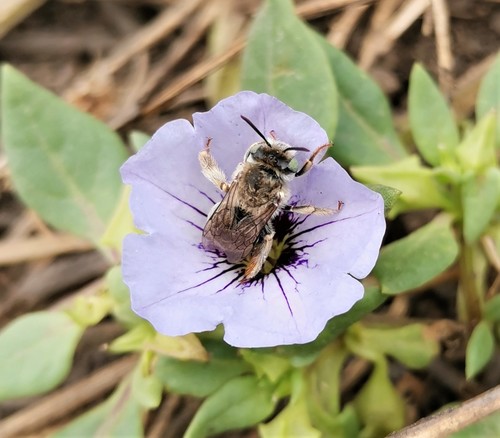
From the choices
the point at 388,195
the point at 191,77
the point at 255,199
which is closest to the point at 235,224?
the point at 255,199

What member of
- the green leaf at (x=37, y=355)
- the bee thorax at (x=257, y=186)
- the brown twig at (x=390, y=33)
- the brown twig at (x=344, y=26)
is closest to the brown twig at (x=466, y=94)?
the brown twig at (x=390, y=33)

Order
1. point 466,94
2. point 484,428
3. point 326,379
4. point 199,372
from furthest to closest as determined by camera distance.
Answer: point 466,94
point 326,379
point 199,372
point 484,428

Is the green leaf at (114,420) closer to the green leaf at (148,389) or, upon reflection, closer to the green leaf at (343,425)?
the green leaf at (148,389)

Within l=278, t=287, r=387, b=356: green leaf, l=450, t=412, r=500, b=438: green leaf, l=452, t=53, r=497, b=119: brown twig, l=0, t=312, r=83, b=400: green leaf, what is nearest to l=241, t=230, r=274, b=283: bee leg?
l=278, t=287, r=387, b=356: green leaf

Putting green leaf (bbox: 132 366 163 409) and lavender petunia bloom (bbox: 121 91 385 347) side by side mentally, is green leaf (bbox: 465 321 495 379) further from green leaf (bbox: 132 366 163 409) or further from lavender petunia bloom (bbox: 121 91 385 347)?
green leaf (bbox: 132 366 163 409)

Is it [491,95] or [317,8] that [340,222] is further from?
[317,8]
